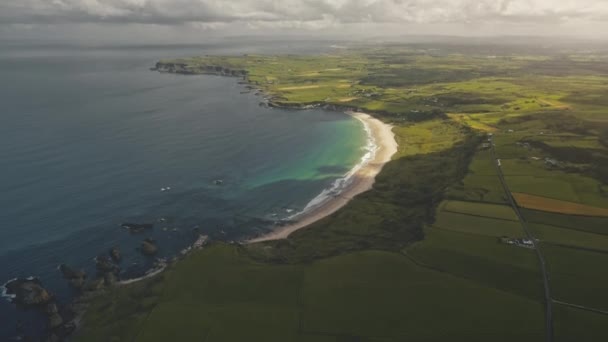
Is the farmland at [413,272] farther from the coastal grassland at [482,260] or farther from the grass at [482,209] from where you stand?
the grass at [482,209]

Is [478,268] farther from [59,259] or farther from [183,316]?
[59,259]

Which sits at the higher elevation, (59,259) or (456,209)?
(456,209)

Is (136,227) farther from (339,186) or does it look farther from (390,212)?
(390,212)

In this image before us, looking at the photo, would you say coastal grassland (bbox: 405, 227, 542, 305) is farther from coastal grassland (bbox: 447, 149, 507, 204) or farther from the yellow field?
the yellow field

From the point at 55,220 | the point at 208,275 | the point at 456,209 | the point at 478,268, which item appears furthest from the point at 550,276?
the point at 55,220

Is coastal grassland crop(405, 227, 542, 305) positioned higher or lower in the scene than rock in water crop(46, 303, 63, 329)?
higher

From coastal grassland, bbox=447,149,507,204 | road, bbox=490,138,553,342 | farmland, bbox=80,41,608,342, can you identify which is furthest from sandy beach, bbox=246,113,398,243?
road, bbox=490,138,553,342

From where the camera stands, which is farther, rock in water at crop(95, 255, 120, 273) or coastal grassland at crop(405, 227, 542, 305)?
rock in water at crop(95, 255, 120, 273)
